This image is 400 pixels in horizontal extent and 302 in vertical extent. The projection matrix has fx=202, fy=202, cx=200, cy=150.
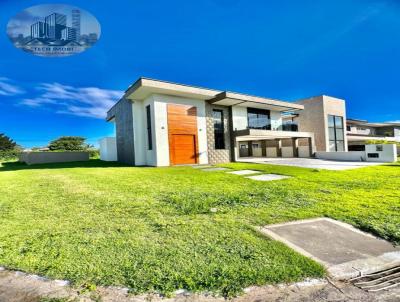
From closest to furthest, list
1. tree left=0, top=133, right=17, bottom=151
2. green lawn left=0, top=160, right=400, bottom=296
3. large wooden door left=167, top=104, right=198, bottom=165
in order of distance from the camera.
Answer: green lawn left=0, top=160, right=400, bottom=296 < large wooden door left=167, top=104, right=198, bottom=165 < tree left=0, top=133, right=17, bottom=151

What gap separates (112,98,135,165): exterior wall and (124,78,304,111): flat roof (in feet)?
6.34

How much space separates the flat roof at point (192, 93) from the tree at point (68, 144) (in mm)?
41132

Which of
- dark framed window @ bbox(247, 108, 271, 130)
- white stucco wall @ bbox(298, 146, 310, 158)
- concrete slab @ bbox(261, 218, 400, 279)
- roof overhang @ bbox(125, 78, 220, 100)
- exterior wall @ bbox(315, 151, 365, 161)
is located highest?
roof overhang @ bbox(125, 78, 220, 100)

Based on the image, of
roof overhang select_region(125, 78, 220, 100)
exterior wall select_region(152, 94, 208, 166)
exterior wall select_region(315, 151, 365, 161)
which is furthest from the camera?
exterior wall select_region(315, 151, 365, 161)

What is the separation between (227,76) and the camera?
77.6ft

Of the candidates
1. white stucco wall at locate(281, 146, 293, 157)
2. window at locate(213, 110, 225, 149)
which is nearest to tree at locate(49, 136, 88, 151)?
window at locate(213, 110, 225, 149)

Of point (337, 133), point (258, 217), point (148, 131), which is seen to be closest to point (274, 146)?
point (337, 133)

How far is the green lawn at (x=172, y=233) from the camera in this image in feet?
6.89

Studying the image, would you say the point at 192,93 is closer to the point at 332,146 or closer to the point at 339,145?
the point at 332,146

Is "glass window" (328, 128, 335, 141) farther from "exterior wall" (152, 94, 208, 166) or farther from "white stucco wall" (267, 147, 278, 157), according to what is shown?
"exterior wall" (152, 94, 208, 166)

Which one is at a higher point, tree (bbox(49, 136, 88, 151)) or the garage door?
tree (bbox(49, 136, 88, 151))

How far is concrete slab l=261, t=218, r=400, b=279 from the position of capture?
7.50 ft

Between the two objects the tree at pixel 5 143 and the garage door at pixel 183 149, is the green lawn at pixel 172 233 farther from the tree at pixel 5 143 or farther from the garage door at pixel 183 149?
the tree at pixel 5 143

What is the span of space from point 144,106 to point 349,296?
635 inches
